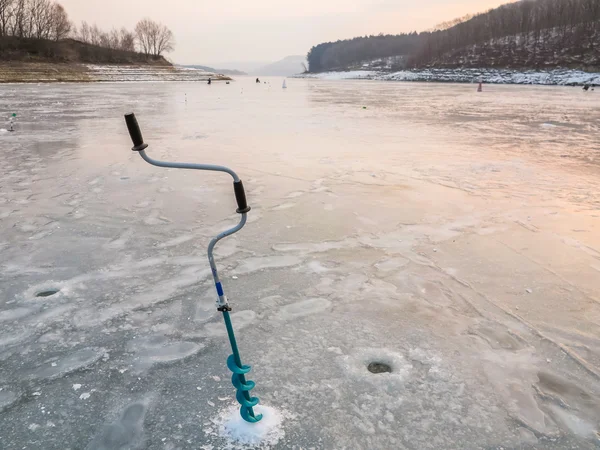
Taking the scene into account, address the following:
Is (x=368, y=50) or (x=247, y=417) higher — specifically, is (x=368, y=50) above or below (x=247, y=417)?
above

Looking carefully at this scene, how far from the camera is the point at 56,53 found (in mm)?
66375

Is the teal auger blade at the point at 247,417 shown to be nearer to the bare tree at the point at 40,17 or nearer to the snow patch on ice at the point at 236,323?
the snow patch on ice at the point at 236,323

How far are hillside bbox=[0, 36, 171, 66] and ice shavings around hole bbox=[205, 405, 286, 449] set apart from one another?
6759 cm

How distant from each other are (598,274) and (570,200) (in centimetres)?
237

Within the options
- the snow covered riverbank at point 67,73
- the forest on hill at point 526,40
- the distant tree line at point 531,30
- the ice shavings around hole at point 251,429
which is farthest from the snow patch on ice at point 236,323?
the distant tree line at point 531,30

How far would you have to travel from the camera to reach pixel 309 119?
15281 mm

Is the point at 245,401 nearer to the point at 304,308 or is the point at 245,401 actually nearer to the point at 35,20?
the point at 304,308

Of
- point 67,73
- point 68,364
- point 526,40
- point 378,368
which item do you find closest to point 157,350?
point 68,364

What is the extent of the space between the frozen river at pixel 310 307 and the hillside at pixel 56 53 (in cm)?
6441

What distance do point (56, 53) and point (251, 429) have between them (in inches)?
3133

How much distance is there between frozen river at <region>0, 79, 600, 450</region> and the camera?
7.27ft

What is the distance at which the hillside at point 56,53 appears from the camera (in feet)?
197

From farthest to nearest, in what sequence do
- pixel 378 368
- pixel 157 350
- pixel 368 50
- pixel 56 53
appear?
pixel 368 50
pixel 56 53
pixel 157 350
pixel 378 368

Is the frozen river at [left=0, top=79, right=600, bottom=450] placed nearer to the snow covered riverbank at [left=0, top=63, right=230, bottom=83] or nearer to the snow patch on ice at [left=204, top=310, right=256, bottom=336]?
the snow patch on ice at [left=204, top=310, right=256, bottom=336]
